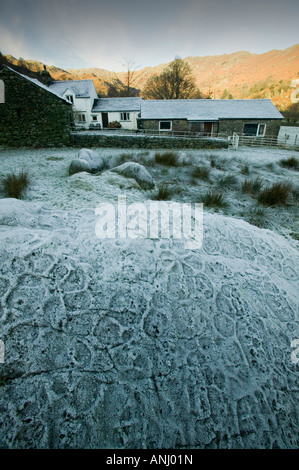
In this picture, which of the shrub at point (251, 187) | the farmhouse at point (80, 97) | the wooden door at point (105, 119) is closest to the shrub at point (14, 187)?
the shrub at point (251, 187)

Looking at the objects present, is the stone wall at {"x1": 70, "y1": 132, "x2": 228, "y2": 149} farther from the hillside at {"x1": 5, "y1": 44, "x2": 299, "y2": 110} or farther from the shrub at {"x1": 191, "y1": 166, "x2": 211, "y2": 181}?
the hillside at {"x1": 5, "y1": 44, "x2": 299, "y2": 110}

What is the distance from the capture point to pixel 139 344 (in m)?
1.66

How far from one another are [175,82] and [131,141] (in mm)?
24558

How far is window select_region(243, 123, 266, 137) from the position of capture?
19312mm

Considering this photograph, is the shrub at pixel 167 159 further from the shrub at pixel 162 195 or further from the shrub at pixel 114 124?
the shrub at pixel 114 124

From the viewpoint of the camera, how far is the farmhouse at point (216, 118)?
1902cm

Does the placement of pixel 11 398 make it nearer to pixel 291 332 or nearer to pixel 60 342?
pixel 60 342

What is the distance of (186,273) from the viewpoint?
224cm

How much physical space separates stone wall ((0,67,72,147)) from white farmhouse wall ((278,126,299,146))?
16.7 metres

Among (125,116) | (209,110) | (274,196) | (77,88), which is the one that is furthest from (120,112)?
(274,196)

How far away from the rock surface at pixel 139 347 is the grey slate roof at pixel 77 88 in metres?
26.9

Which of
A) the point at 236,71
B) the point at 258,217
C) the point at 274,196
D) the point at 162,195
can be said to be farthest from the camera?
the point at 236,71

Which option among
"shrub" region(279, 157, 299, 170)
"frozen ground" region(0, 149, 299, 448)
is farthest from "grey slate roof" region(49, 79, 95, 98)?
"frozen ground" region(0, 149, 299, 448)

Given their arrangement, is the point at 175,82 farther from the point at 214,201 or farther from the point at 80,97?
the point at 214,201
